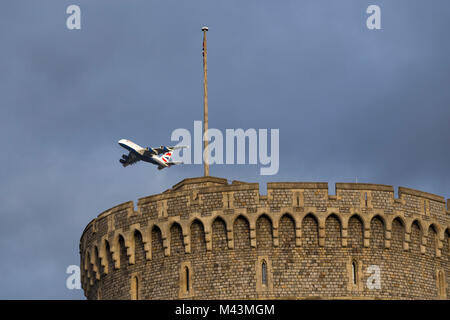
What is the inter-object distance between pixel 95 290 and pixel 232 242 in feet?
27.3

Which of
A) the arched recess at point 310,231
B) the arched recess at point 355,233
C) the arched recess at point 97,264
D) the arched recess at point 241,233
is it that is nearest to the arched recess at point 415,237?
the arched recess at point 355,233

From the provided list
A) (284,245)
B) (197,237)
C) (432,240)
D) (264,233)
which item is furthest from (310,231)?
(432,240)

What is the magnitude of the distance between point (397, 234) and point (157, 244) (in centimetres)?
1039

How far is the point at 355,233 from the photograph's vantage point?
64.9 m

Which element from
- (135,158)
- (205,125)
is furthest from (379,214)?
(135,158)

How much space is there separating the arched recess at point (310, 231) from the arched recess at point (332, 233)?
44cm

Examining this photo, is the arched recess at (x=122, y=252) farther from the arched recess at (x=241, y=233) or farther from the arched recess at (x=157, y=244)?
the arched recess at (x=241, y=233)

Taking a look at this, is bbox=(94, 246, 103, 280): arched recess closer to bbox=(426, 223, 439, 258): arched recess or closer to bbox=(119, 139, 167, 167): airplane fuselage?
bbox=(426, 223, 439, 258): arched recess

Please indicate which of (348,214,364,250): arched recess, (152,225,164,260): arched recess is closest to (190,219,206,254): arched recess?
(152,225,164,260): arched recess

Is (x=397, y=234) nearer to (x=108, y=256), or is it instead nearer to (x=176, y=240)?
(x=176, y=240)

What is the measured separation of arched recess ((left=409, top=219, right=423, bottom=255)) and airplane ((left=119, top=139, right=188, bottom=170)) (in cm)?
4878
